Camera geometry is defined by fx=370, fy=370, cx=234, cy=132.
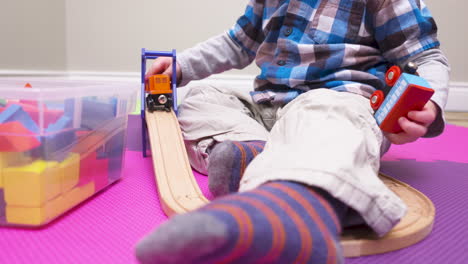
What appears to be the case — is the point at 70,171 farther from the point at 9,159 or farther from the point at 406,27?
the point at 406,27

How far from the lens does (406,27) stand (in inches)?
23.4

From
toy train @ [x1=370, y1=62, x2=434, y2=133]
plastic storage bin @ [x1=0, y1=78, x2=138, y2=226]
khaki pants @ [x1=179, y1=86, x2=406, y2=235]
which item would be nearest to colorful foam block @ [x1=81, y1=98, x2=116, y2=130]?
plastic storage bin @ [x1=0, y1=78, x2=138, y2=226]

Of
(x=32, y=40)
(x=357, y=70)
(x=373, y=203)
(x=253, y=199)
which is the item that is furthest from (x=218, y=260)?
(x=32, y=40)

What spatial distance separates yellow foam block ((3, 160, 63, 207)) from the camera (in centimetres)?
39

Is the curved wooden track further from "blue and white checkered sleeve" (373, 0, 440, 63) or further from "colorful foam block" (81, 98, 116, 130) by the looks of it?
"blue and white checkered sleeve" (373, 0, 440, 63)

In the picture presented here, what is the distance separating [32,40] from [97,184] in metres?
1.17

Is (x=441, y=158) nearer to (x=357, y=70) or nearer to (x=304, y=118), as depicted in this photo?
(x=357, y=70)

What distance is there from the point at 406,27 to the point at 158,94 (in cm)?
46

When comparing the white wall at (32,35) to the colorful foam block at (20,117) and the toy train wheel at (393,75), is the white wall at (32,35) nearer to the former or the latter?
the colorful foam block at (20,117)

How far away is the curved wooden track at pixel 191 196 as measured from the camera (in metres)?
0.39

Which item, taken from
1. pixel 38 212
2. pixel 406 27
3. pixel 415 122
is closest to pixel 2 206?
pixel 38 212

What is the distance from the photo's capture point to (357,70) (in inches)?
24.9

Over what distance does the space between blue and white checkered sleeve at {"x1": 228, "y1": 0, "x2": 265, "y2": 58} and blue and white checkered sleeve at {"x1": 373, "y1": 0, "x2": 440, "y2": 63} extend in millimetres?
255

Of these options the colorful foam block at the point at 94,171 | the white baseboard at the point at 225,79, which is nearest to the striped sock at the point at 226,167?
the colorful foam block at the point at 94,171
